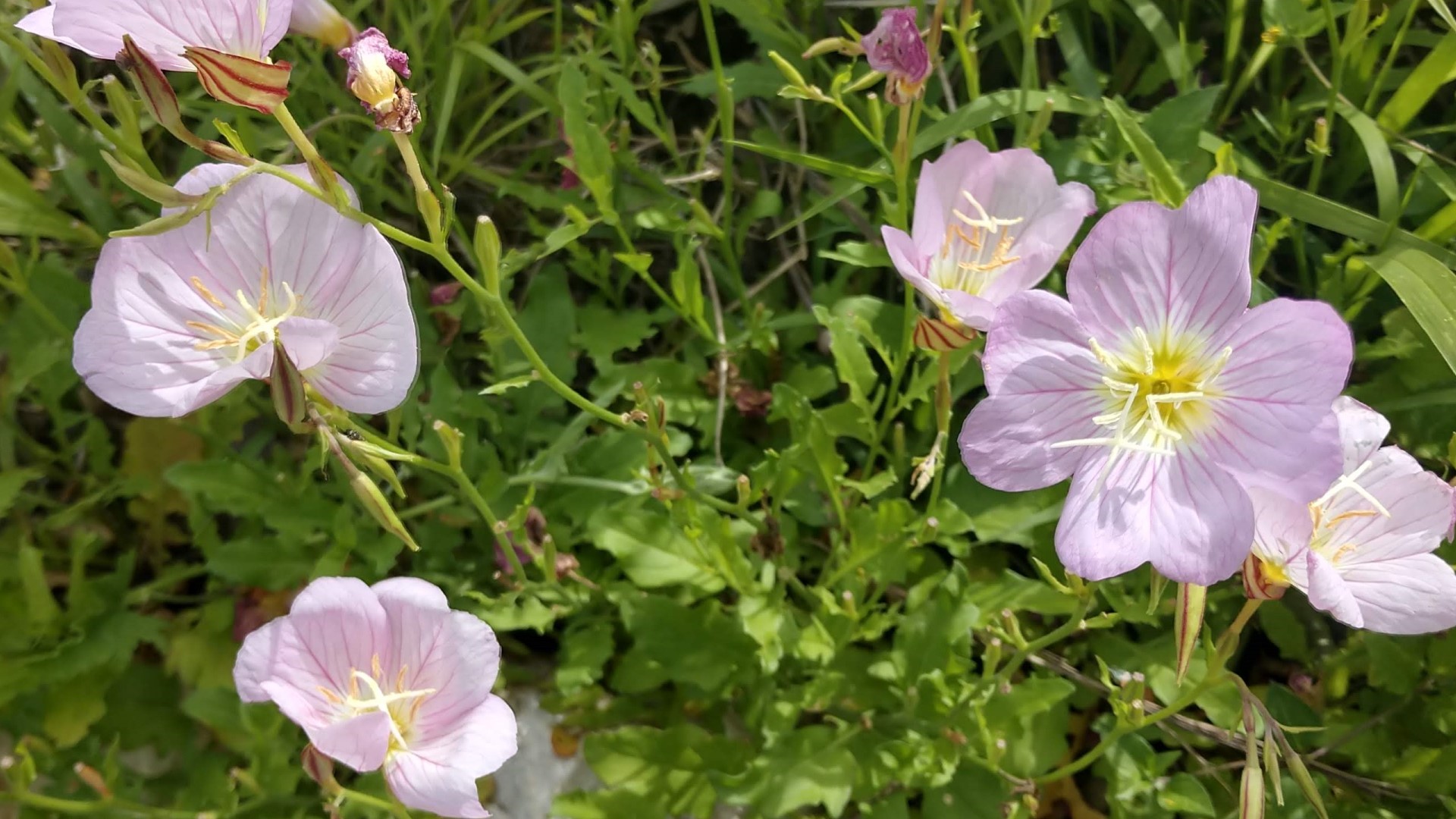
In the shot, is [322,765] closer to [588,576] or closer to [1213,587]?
[588,576]

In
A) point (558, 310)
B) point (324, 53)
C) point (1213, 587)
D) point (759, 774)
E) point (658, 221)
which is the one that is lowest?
point (759, 774)

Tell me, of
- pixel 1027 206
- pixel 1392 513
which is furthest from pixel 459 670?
pixel 1392 513

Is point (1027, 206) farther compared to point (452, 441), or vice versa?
point (1027, 206)

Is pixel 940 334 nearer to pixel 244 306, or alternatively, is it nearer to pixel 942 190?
pixel 942 190

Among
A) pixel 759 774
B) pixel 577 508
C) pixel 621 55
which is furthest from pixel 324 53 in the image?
pixel 759 774

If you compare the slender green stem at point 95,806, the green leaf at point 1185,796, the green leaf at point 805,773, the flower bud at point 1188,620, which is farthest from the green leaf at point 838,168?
the slender green stem at point 95,806

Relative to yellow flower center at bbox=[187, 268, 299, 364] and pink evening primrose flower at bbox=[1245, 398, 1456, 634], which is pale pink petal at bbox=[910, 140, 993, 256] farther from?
yellow flower center at bbox=[187, 268, 299, 364]

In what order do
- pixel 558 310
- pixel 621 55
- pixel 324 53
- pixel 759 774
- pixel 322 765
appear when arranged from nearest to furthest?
pixel 322 765, pixel 759 774, pixel 621 55, pixel 558 310, pixel 324 53
